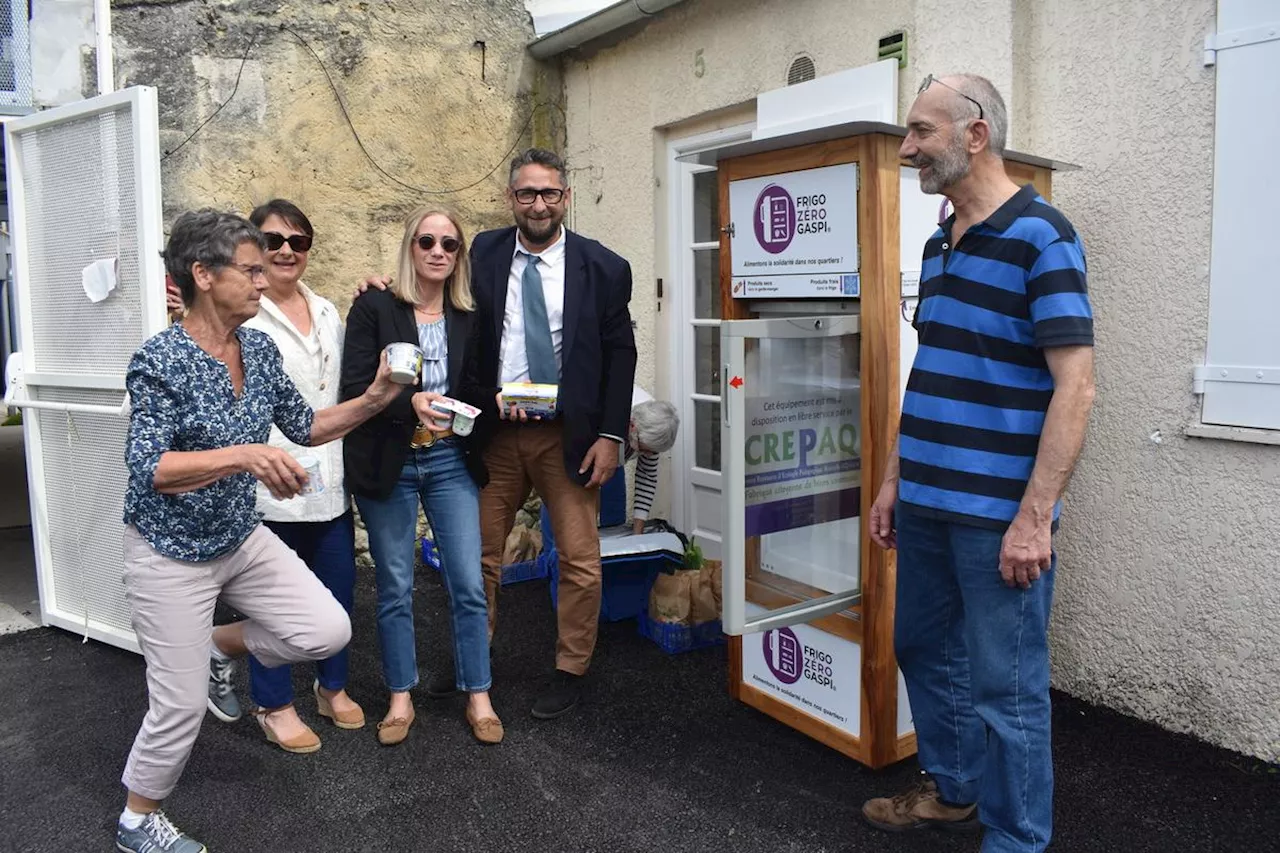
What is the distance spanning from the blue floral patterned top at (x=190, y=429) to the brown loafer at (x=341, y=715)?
3.73 ft

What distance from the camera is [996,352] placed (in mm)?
2381

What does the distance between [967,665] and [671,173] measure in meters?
3.62

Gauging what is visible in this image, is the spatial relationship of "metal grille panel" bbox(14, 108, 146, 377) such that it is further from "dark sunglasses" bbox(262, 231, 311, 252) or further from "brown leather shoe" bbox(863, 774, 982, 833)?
"brown leather shoe" bbox(863, 774, 982, 833)

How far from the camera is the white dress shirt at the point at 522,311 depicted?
11.9 feet

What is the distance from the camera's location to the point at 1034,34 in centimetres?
373

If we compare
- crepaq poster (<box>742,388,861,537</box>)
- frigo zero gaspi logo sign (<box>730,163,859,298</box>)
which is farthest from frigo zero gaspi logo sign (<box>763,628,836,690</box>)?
frigo zero gaspi logo sign (<box>730,163,859,298</box>)

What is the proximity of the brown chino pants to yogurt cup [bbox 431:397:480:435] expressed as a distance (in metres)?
0.49

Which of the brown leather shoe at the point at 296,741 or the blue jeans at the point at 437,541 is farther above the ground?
the blue jeans at the point at 437,541

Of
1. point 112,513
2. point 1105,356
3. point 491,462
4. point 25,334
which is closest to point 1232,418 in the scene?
point 1105,356

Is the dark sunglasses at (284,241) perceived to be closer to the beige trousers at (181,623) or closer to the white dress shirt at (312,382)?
the white dress shirt at (312,382)

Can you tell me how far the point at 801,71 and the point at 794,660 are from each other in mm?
2702

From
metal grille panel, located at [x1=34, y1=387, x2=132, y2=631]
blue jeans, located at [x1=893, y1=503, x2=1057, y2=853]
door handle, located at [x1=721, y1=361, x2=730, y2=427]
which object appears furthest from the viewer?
metal grille panel, located at [x1=34, y1=387, x2=132, y2=631]

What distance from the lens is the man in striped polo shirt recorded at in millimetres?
2270

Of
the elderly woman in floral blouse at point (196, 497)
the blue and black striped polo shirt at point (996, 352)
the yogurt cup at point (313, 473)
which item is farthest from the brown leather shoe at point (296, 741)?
the blue and black striped polo shirt at point (996, 352)
